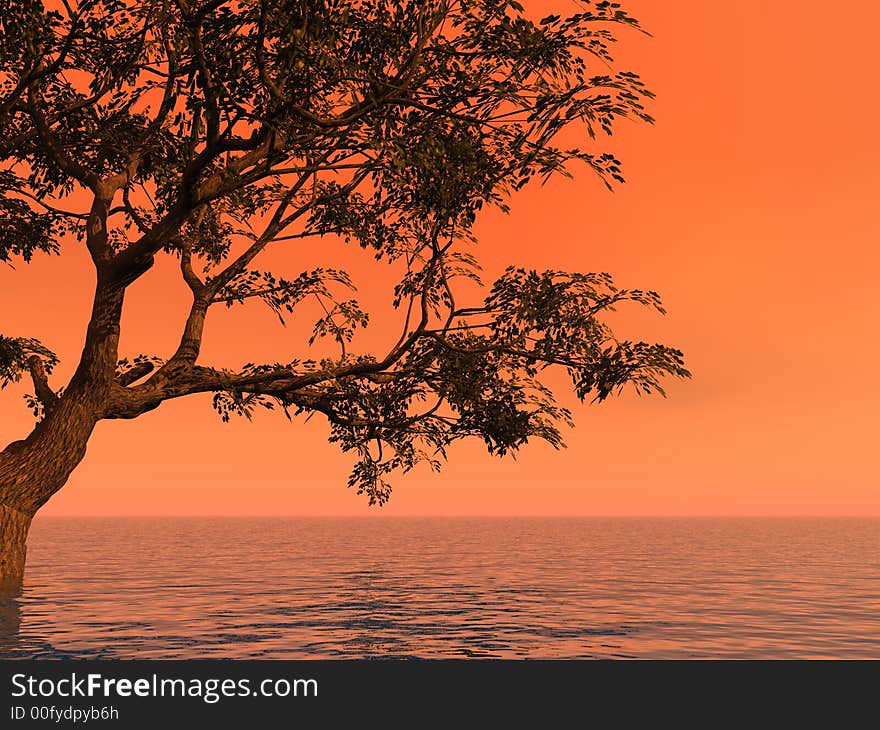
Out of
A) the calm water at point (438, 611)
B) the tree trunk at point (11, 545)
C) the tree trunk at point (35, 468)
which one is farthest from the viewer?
the tree trunk at point (35, 468)

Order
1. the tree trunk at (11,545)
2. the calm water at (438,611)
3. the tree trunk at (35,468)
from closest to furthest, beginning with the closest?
the calm water at (438,611) < the tree trunk at (11,545) < the tree trunk at (35,468)

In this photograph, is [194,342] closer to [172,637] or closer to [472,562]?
[172,637]

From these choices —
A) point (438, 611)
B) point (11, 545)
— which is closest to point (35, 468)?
point (11, 545)

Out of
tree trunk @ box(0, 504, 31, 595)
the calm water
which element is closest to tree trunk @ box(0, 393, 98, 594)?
tree trunk @ box(0, 504, 31, 595)

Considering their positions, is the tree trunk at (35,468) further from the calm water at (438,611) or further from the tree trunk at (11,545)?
the calm water at (438,611)

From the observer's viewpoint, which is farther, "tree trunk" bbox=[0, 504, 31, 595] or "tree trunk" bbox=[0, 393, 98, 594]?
"tree trunk" bbox=[0, 393, 98, 594]

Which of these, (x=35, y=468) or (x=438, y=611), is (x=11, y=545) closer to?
(x=35, y=468)

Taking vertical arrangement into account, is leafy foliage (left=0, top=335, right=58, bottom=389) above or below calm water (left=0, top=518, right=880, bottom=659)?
above

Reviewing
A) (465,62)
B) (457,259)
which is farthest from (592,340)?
(465,62)

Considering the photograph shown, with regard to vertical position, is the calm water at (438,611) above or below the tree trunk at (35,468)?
below

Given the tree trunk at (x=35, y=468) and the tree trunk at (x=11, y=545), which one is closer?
the tree trunk at (x=11, y=545)

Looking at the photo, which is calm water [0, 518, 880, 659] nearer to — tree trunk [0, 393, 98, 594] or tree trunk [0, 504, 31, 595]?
tree trunk [0, 504, 31, 595]

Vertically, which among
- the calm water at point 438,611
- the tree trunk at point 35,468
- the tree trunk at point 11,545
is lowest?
the calm water at point 438,611

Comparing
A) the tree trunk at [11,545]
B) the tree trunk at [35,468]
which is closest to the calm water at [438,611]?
the tree trunk at [11,545]
